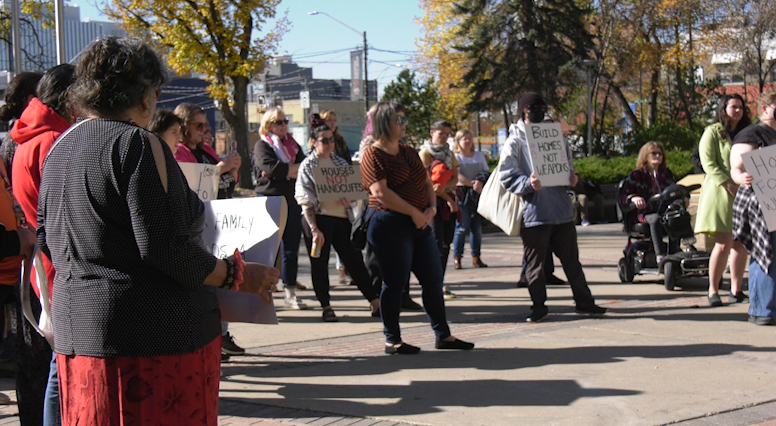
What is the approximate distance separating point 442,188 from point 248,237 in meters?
5.51

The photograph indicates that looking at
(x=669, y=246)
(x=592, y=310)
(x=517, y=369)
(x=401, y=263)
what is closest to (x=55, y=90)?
(x=401, y=263)

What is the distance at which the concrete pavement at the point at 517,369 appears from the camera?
4578mm

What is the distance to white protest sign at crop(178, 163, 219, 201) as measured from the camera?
564cm

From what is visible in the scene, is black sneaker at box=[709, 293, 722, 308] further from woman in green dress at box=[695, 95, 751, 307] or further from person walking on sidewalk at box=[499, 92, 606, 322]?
person walking on sidewalk at box=[499, 92, 606, 322]

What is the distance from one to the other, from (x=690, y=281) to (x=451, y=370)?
4.43m

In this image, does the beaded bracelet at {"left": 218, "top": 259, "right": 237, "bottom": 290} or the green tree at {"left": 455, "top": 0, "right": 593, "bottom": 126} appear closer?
the beaded bracelet at {"left": 218, "top": 259, "right": 237, "bottom": 290}

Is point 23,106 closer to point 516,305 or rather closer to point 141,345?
point 141,345

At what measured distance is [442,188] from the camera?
874cm

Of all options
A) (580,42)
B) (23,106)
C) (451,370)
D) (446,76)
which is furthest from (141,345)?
(446,76)

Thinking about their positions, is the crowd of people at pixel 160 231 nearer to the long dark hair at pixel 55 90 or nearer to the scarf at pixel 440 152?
the long dark hair at pixel 55 90

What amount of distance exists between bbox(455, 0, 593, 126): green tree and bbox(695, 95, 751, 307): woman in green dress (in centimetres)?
2962

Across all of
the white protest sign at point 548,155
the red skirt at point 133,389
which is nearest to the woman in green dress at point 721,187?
the white protest sign at point 548,155

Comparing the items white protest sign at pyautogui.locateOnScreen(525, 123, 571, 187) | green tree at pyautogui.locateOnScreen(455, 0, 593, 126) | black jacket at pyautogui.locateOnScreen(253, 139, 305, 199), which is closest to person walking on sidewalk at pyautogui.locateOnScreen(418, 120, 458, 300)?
black jacket at pyautogui.locateOnScreen(253, 139, 305, 199)

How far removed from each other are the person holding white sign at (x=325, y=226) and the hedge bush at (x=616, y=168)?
1329cm
